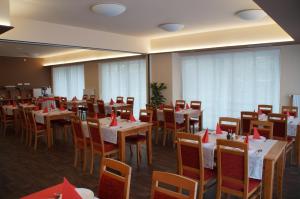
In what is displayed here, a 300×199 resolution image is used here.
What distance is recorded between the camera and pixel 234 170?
269cm

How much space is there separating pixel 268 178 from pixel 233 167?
389 mm

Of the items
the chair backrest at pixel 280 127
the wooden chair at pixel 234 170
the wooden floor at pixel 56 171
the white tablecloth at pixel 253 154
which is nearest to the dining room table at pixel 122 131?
the wooden floor at pixel 56 171

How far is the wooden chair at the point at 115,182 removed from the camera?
1.96 m

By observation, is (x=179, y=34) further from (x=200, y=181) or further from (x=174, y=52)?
(x=200, y=181)

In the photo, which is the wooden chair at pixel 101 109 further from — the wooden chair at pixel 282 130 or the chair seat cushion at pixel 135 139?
the wooden chair at pixel 282 130

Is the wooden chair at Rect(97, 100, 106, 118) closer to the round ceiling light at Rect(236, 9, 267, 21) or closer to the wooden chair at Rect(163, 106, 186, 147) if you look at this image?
the wooden chair at Rect(163, 106, 186, 147)

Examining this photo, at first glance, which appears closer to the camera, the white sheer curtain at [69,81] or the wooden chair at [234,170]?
the wooden chair at [234,170]

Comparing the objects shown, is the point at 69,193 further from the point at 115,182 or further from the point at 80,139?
the point at 80,139

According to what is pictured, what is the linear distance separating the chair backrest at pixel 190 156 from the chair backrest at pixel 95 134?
4.96 ft

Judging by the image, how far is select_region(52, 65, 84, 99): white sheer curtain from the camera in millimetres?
12109

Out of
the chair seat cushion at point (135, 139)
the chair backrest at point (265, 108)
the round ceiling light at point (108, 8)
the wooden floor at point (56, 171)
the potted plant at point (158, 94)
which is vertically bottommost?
the wooden floor at point (56, 171)

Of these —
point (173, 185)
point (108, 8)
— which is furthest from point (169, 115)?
point (173, 185)

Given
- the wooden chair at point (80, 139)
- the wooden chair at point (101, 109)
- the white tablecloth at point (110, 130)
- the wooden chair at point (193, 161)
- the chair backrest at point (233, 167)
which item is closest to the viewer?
the chair backrest at point (233, 167)

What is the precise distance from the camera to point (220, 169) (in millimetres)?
2760
